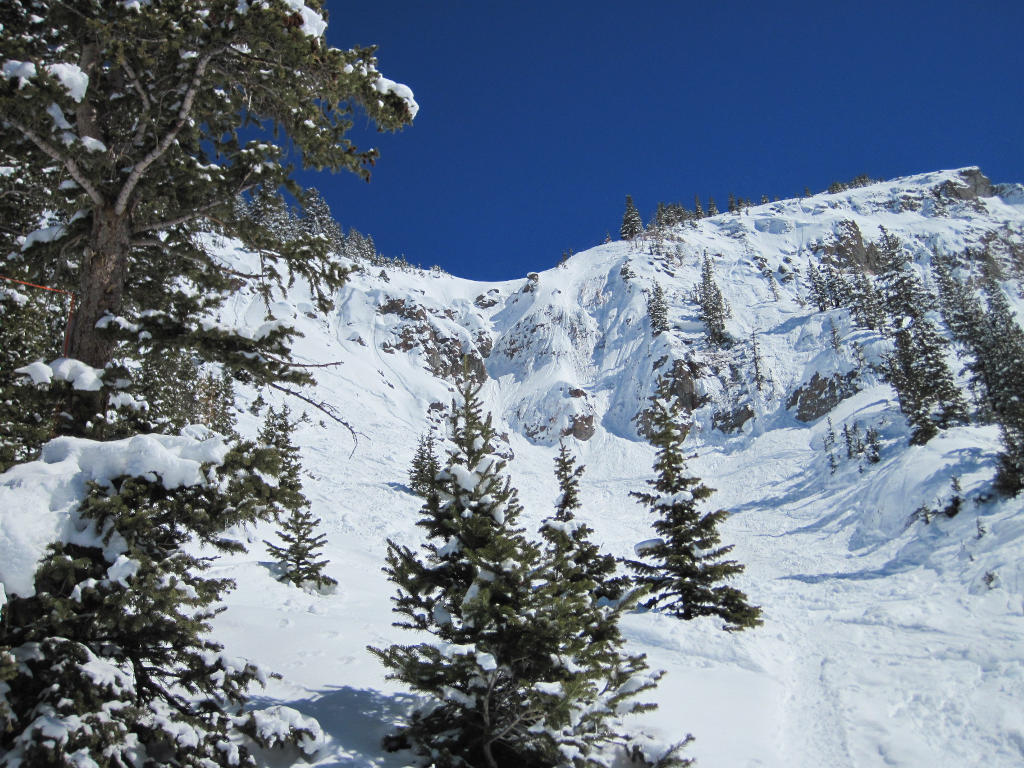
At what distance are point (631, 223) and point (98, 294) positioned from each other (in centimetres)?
14842

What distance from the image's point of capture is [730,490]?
51.7m

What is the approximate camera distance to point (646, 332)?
3745 inches

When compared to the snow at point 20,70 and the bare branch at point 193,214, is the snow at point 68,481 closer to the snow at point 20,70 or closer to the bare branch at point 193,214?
the bare branch at point 193,214

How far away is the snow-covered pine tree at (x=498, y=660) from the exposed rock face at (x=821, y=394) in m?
65.7

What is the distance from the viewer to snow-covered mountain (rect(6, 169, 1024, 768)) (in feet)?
29.4

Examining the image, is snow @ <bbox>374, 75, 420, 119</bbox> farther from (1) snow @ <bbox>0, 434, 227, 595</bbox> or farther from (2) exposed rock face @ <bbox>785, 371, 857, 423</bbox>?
(2) exposed rock face @ <bbox>785, 371, 857, 423</bbox>

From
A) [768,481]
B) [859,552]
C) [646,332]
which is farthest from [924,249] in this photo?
[859,552]

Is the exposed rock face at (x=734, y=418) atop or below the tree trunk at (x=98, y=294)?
Answer: atop

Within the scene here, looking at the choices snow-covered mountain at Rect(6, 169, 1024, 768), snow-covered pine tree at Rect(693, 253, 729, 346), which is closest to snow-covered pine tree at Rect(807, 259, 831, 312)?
snow-covered mountain at Rect(6, 169, 1024, 768)

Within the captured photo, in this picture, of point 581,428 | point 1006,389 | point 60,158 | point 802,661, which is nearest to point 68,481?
point 60,158

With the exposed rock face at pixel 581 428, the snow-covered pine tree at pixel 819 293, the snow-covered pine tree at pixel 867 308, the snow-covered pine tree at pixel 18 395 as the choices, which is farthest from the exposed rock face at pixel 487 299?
the snow-covered pine tree at pixel 18 395

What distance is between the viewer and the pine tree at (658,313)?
91.6m

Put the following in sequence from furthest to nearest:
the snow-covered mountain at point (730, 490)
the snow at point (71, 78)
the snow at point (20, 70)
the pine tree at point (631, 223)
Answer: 1. the pine tree at point (631, 223)
2. the snow-covered mountain at point (730, 490)
3. the snow at point (71, 78)
4. the snow at point (20, 70)

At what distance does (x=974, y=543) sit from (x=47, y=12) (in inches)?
1183
